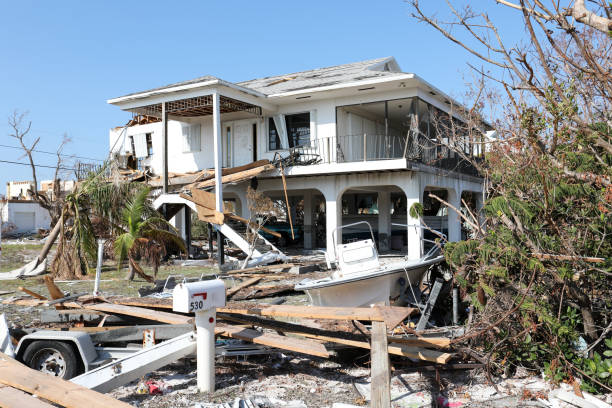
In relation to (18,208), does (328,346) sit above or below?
below

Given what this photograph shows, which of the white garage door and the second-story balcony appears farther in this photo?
the white garage door

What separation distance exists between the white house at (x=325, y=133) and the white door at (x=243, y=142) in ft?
0.14

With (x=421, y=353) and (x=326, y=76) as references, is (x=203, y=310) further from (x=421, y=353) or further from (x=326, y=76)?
(x=326, y=76)

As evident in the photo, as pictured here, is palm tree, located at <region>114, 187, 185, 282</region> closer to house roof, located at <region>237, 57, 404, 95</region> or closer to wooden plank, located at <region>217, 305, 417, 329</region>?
wooden plank, located at <region>217, 305, 417, 329</region>

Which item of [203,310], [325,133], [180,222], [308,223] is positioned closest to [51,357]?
[203,310]

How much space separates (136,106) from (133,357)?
1574 centimetres

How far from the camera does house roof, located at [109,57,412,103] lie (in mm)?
18266

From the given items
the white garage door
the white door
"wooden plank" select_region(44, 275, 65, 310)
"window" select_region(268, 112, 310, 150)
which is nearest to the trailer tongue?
"wooden plank" select_region(44, 275, 65, 310)

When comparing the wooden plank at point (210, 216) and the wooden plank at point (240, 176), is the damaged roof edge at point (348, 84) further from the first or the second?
the wooden plank at point (210, 216)

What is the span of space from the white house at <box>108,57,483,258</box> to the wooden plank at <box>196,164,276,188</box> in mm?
568

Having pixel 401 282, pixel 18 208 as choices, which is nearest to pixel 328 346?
pixel 401 282

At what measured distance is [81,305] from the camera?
317 inches

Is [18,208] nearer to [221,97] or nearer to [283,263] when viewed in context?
[221,97]

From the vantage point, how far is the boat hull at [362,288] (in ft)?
29.1
